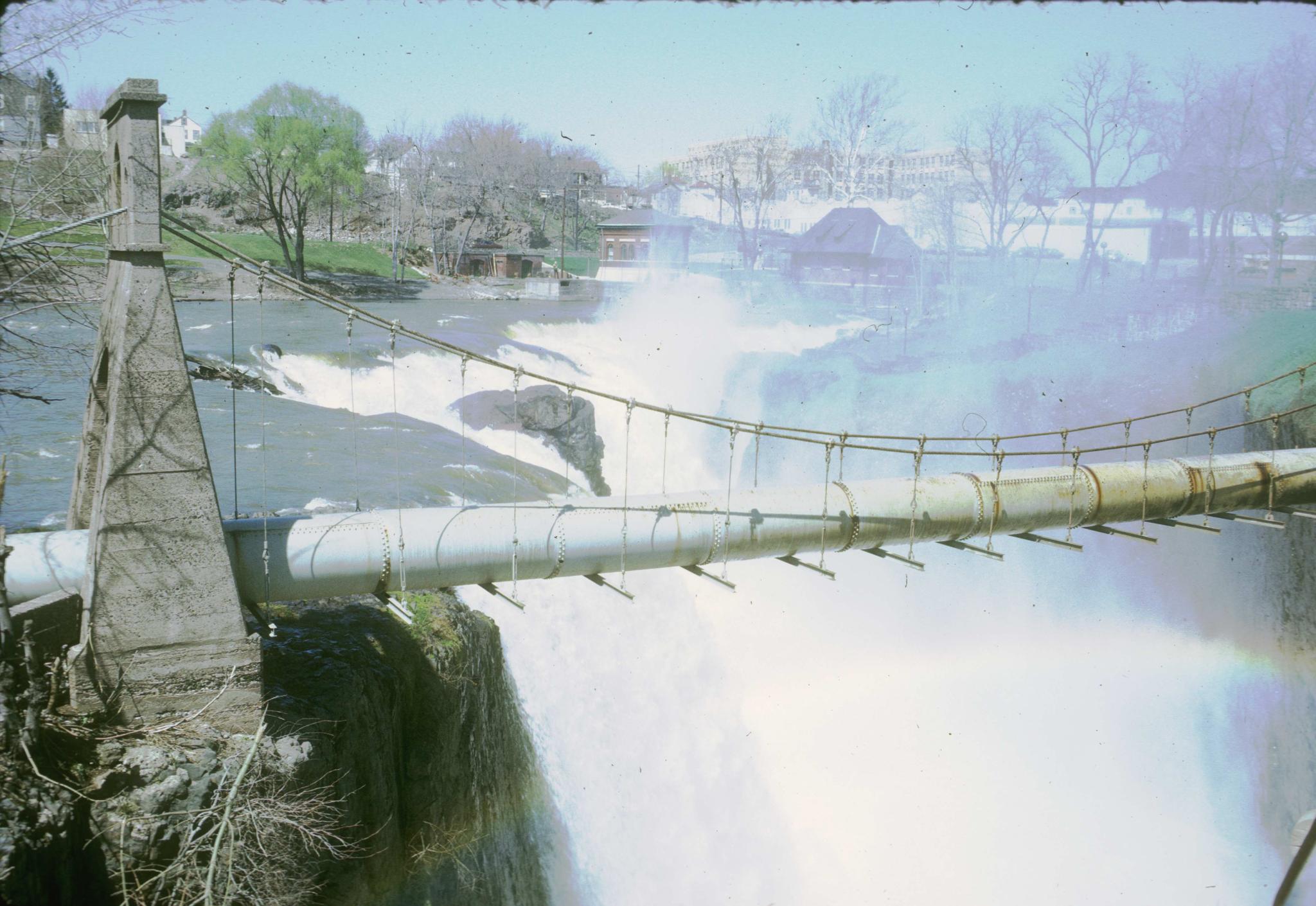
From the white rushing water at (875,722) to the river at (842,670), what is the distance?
1.8 inches

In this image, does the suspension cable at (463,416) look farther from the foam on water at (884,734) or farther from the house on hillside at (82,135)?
the house on hillside at (82,135)

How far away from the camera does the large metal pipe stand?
7039 millimetres

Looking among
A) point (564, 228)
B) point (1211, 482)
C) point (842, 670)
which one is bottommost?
point (842, 670)

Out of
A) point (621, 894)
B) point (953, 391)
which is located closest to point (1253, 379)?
point (953, 391)

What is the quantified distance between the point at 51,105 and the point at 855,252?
23.8m

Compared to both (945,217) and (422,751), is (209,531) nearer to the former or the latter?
(422,751)

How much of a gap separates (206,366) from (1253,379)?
22.7m

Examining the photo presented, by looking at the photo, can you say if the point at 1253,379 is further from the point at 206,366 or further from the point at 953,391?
the point at 206,366

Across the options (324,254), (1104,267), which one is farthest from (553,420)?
(1104,267)

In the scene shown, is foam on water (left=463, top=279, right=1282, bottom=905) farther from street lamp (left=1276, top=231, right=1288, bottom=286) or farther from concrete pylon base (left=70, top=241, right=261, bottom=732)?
street lamp (left=1276, top=231, right=1288, bottom=286)

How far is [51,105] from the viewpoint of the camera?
924 cm

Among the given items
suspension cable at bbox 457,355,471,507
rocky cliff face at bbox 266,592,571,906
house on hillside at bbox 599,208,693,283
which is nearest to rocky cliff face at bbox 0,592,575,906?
rocky cliff face at bbox 266,592,571,906

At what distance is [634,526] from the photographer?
8375mm

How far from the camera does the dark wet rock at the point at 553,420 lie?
720 inches
